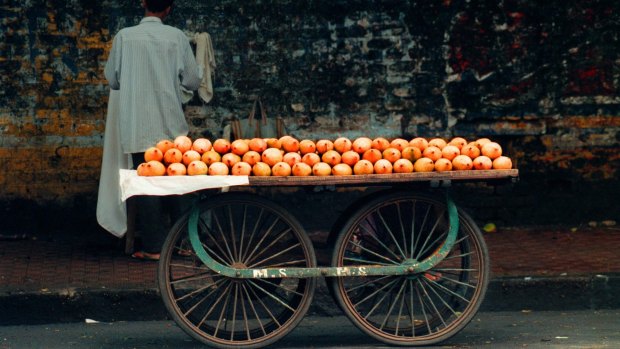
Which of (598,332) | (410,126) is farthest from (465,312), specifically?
(410,126)

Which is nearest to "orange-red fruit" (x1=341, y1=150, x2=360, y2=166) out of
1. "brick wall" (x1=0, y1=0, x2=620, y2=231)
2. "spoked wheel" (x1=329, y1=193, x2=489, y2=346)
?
"spoked wheel" (x1=329, y1=193, x2=489, y2=346)

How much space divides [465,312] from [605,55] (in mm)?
3951

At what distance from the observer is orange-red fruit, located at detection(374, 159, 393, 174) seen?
646 centimetres

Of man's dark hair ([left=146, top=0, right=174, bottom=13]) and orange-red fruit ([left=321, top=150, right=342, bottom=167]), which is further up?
man's dark hair ([left=146, top=0, right=174, bottom=13])

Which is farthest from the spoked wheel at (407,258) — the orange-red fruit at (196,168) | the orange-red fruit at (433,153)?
the orange-red fruit at (196,168)

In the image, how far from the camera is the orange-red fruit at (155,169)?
6.40 metres

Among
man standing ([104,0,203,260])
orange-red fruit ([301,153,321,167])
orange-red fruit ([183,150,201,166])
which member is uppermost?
man standing ([104,0,203,260])

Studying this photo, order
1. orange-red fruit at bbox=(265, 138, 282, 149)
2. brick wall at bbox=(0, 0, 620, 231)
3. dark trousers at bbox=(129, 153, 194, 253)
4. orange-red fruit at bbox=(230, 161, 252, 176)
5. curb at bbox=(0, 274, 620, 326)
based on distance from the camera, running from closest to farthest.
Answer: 1. orange-red fruit at bbox=(230, 161, 252, 176)
2. orange-red fruit at bbox=(265, 138, 282, 149)
3. curb at bbox=(0, 274, 620, 326)
4. dark trousers at bbox=(129, 153, 194, 253)
5. brick wall at bbox=(0, 0, 620, 231)

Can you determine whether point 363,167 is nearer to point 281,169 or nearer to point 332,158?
point 332,158

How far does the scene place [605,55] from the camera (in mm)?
9914

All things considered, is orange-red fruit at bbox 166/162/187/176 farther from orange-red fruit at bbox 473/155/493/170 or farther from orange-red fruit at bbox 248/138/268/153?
orange-red fruit at bbox 473/155/493/170

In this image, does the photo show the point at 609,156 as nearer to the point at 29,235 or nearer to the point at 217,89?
the point at 217,89

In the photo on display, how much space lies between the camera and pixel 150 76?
8141 mm

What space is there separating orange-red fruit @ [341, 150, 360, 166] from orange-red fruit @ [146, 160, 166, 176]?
95cm
